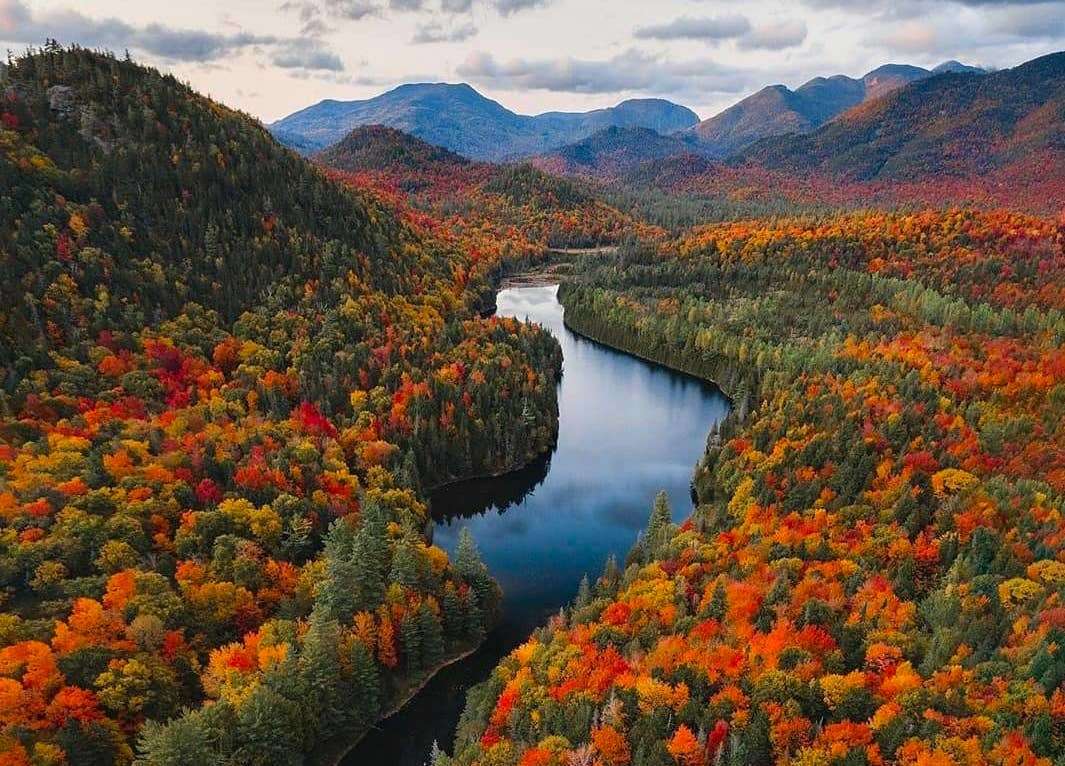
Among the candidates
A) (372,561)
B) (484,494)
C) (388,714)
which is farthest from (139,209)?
(388,714)

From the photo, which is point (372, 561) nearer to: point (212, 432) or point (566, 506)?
point (212, 432)

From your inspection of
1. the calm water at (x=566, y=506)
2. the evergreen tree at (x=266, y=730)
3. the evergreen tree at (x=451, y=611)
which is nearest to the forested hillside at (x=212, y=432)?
the evergreen tree at (x=266, y=730)

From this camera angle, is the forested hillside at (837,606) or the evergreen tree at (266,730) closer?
the forested hillside at (837,606)

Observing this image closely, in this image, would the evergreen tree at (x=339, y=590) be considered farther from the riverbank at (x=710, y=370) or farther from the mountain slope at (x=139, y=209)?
the riverbank at (x=710, y=370)

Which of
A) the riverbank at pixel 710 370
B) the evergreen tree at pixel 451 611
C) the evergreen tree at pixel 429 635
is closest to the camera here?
the evergreen tree at pixel 429 635

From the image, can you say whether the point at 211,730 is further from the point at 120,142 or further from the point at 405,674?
the point at 120,142

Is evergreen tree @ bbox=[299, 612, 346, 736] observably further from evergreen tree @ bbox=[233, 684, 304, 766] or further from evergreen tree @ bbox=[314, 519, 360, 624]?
evergreen tree @ bbox=[314, 519, 360, 624]

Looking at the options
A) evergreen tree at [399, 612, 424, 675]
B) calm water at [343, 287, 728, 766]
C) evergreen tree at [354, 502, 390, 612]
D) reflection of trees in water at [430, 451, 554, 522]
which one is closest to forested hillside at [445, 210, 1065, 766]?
calm water at [343, 287, 728, 766]
